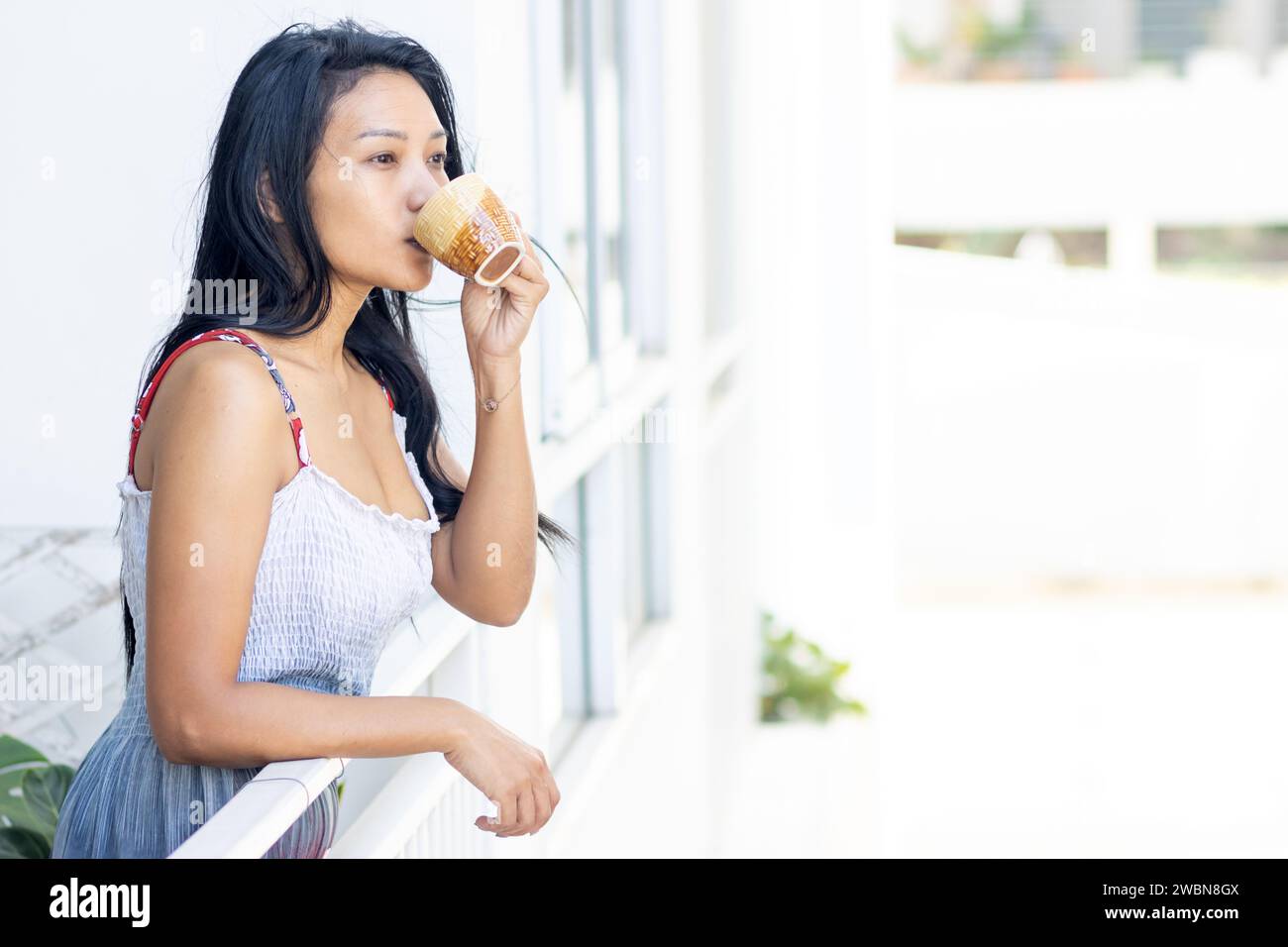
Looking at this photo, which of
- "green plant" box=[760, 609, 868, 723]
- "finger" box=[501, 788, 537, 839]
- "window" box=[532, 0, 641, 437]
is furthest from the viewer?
"green plant" box=[760, 609, 868, 723]

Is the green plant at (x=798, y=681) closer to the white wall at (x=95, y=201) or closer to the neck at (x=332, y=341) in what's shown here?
the white wall at (x=95, y=201)

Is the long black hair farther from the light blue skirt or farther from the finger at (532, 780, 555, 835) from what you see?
the finger at (532, 780, 555, 835)

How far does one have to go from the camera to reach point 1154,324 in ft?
23.8

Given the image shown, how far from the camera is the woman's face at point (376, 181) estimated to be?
3.55 feet

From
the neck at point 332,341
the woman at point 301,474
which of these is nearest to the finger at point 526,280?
the woman at point 301,474

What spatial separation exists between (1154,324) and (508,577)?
656 cm

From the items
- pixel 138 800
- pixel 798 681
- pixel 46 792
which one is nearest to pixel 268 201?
pixel 138 800

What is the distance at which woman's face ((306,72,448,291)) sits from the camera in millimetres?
1083

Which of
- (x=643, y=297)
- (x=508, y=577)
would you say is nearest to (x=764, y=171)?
(x=643, y=297)

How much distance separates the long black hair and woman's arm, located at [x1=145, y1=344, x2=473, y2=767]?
0.07m

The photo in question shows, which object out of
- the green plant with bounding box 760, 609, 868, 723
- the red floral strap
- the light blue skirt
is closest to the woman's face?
the red floral strap

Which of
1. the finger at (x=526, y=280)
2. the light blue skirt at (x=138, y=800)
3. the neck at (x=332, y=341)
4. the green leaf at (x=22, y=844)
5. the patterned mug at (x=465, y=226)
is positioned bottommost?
the green leaf at (x=22, y=844)

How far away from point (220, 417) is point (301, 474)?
0.08m
